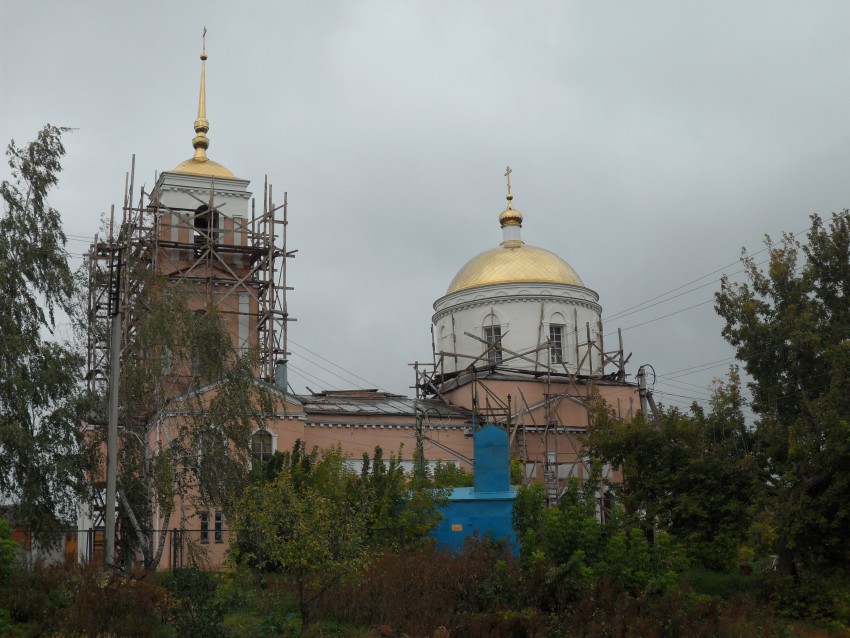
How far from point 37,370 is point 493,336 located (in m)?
20.3

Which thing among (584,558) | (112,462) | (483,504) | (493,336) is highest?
(493,336)

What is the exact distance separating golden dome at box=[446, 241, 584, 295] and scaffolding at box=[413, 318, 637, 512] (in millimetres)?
1948

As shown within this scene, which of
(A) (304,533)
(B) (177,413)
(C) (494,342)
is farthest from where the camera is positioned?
(C) (494,342)

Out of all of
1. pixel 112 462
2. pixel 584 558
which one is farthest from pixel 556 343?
pixel 112 462

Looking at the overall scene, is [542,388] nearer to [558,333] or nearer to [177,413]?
[558,333]

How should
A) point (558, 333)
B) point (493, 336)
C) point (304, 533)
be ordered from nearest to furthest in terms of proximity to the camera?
point (304, 533), point (493, 336), point (558, 333)

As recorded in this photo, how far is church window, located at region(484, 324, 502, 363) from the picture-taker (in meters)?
36.5

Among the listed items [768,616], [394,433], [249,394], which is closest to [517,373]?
[394,433]

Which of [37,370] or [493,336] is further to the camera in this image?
[493,336]

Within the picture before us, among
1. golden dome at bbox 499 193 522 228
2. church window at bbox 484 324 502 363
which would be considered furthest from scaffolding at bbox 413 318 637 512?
golden dome at bbox 499 193 522 228

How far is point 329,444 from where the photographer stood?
31.0 m

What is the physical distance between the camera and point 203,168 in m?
33.5

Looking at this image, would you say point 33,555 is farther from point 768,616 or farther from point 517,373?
point 517,373

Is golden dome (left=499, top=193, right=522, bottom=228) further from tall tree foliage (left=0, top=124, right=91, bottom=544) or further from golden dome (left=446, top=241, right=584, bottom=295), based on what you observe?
tall tree foliage (left=0, top=124, right=91, bottom=544)
